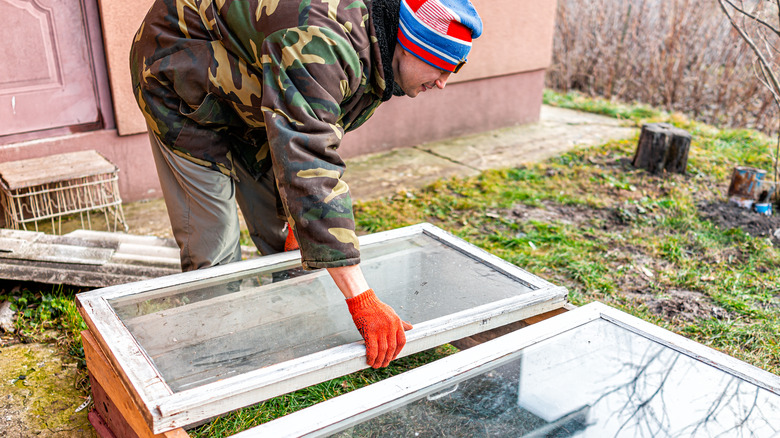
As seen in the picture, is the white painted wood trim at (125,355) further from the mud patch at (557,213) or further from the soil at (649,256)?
the mud patch at (557,213)

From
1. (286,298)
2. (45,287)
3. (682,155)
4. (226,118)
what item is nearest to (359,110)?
(226,118)

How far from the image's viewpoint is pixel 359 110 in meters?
2.03

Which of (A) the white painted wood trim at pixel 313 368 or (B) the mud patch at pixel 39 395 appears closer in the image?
(A) the white painted wood trim at pixel 313 368

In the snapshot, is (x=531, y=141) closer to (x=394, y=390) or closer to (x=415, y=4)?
(x=415, y=4)

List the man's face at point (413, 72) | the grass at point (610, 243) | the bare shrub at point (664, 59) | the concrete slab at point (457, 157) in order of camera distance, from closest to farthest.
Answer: the man's face at point (413, 72), the grass at point (610, 243), the concrete slab at point (457, 157), the bare shrub at point (664, 59)

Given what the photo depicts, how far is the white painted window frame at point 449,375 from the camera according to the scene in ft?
4.72

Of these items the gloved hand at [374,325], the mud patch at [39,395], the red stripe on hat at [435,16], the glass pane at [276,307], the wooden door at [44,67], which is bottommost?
the mud patch at [39,395]

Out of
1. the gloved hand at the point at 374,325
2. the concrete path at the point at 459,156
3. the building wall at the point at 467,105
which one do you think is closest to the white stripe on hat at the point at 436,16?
the gloved hand at the point at 374,325

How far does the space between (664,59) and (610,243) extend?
4.46m

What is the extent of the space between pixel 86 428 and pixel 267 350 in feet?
2.76

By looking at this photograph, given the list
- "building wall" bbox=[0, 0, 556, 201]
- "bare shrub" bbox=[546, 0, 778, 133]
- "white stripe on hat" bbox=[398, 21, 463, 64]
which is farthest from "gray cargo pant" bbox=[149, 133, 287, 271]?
"bare shrub" bbox=[546, 0, 778, 133]

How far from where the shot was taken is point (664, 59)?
727 centimetres

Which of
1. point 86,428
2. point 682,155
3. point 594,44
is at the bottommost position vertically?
point 86,428

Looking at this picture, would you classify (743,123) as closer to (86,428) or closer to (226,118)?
(226,118)
